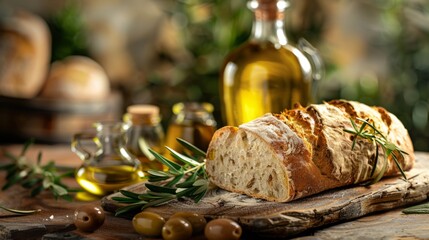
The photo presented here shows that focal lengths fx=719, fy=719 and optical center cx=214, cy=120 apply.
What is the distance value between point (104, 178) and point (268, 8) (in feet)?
2.04

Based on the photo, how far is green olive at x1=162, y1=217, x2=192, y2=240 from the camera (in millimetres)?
1306

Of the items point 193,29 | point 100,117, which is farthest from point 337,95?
point 100,117

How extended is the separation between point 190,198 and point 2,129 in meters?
1.77

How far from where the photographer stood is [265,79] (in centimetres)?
191

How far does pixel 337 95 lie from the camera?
11.8 ft

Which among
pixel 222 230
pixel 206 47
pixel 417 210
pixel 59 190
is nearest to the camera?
pixel 222 230

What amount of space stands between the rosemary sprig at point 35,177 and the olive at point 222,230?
453 mm

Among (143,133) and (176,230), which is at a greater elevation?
(143,133)

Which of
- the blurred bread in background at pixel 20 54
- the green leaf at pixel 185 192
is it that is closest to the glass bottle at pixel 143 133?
the green leaf at pixel 185 192

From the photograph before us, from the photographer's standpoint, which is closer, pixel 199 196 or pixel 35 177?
pixel 199 196

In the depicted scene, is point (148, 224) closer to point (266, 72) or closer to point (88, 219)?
point (88, 219)

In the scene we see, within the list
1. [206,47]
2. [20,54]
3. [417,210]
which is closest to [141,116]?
[417,210]

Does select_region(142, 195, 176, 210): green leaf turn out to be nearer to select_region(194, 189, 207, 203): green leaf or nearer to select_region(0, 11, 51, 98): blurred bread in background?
select_region(194, 189, 207, 203): green leaf

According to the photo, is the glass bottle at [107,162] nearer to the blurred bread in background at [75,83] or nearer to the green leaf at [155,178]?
the green leaf at [155,178]
